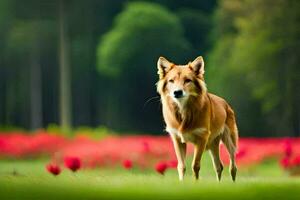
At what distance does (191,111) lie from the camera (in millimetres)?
6457

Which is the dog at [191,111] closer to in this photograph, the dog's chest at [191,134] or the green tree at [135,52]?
the dog's chest at [191,134]

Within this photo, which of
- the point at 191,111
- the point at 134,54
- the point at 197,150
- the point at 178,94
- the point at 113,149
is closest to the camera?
the point at 178,94

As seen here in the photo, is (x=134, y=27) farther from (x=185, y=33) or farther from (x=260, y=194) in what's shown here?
(x=260, y=194)

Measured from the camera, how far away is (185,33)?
1509 cm

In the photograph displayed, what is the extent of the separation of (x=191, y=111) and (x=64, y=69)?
9.40 m

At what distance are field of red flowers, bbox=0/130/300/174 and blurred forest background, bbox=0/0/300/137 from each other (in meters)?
0.83

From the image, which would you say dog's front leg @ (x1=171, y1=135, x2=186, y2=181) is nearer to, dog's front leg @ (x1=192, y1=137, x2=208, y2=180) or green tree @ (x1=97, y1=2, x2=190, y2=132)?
dog's front leg @ (x1=192, y1=137, x2=208, y2=180)

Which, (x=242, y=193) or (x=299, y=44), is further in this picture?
(x=299, y=44)

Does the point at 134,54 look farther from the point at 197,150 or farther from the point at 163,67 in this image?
the point at 163,67

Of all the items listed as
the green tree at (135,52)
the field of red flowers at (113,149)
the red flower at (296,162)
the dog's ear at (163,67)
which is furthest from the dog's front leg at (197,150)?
the green tree at (135,52)

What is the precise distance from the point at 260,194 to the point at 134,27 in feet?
36.1

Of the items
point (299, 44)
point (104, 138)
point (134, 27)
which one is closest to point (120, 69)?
point (134, 27)

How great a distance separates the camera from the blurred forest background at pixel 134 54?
14820 mm

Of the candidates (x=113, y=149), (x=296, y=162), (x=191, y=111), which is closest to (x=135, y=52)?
(x=113, y=149)
